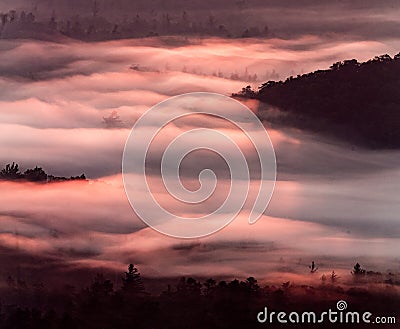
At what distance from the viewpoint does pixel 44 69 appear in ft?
7.43

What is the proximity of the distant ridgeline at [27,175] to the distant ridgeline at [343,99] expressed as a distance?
0.64m

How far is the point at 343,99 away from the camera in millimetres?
2234

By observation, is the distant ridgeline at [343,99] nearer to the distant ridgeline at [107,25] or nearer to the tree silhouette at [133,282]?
the distant ridgeline at [107,25]

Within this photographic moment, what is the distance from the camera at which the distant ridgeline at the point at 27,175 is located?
222 centimetres

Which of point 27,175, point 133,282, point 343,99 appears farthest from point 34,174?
point 343,99

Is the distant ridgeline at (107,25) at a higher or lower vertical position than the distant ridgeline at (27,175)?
higher

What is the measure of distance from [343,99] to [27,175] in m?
1.00

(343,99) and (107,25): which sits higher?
(107,25)

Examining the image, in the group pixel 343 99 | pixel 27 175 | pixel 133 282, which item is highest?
pixel 343 99

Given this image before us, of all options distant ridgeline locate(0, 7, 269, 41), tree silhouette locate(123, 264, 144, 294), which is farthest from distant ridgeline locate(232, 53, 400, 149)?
tree silhouette locate(123, 264, 144, 294)

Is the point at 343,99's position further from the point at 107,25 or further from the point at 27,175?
the point at 27,175

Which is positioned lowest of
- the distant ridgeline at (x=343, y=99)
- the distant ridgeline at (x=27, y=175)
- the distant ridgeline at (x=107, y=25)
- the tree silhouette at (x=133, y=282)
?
the tree silhouette at (x=133, y=282)

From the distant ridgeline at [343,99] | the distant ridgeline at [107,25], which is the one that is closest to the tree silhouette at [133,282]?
the distant ridgeline at [343,99]

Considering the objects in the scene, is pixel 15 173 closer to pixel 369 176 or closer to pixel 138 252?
pixel 138 252
